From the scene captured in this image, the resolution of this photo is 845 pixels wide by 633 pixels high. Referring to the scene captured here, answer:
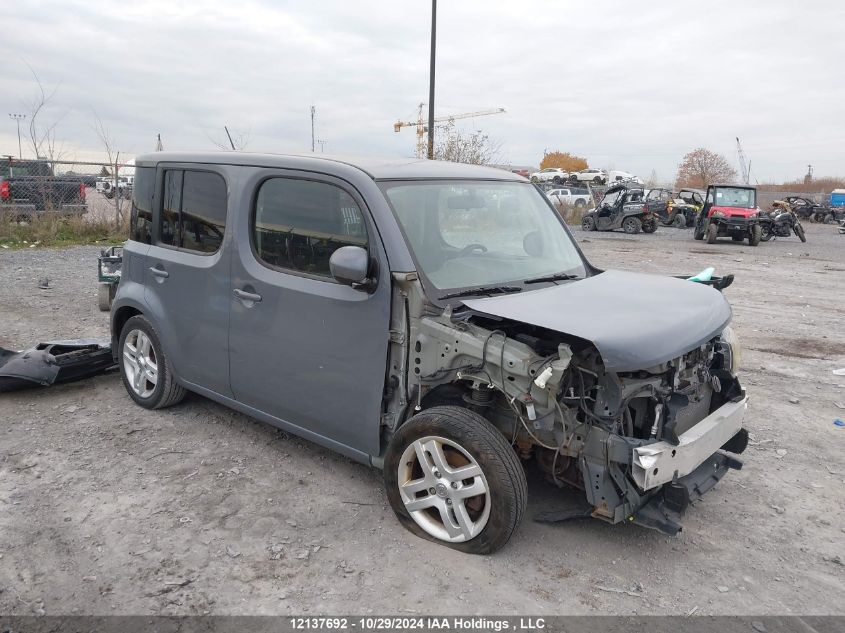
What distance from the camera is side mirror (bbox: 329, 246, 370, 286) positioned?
3344 mm

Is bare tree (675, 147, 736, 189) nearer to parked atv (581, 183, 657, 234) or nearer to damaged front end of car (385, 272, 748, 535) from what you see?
parked atv (581, 183, 657, 234)

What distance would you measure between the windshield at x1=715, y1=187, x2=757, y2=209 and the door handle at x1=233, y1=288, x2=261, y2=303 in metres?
22.4

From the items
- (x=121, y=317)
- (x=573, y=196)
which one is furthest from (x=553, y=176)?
(x=121, y=317)

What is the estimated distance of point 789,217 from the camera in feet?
78.0

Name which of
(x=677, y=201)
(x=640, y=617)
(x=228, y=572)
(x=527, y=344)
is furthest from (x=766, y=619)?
(x=677, y=201)

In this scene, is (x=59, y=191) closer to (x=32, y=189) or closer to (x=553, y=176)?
(x=32, y=189)

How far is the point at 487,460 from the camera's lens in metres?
3.10

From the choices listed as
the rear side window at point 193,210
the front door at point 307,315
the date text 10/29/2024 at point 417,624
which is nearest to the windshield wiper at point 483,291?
the front door at point 307,315

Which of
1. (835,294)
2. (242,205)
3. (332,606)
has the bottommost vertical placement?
Answer: (332,606)

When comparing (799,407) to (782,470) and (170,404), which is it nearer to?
(782,470)

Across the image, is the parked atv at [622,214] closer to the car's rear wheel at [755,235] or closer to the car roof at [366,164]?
the car's rear wheel at [755,235]

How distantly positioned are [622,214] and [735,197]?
4.47m

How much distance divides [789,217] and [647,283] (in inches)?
914

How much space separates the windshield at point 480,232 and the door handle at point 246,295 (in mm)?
1033
